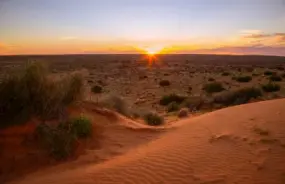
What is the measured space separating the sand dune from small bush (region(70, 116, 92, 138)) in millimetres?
1275

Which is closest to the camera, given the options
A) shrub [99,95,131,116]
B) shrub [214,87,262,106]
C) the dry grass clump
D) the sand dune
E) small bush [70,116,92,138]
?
the sand dune

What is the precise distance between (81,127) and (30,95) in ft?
5.18

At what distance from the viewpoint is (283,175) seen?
5453 mm

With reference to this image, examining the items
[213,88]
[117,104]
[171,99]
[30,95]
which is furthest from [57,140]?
[213,88]

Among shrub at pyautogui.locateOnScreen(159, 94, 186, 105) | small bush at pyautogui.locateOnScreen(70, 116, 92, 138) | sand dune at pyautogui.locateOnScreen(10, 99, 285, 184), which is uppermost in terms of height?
small bush at pyautogui.locateOnScreen(70, 116, 92, 138)

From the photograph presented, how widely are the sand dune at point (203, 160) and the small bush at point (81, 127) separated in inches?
50.2

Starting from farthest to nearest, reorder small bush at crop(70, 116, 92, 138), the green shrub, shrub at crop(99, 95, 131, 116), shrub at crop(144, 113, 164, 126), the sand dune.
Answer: shrub at crop(99, 95, 131, 116) → shrub at crop(144, 113, 164, 126) → small bush at crop(70, 116, 92, 138) → the green shrub → the sand dune

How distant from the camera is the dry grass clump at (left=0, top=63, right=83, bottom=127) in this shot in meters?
7.76

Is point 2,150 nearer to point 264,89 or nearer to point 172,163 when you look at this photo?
point 172,163

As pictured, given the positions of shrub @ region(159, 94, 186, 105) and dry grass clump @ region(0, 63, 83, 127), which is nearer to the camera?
dry grass clump @ region(0, 63, 83, 127)

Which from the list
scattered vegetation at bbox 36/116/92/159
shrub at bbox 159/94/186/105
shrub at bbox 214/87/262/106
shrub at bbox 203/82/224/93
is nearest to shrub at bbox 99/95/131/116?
scattered vegetation at bbox 36/116/92/159

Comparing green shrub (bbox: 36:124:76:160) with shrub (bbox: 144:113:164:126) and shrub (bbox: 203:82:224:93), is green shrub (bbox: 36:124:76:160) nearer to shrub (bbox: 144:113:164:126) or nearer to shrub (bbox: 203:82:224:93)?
shrub (bbox: 144:113:164:126)

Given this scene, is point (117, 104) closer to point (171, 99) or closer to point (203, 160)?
point (203, 160)

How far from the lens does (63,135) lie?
7.39 m
